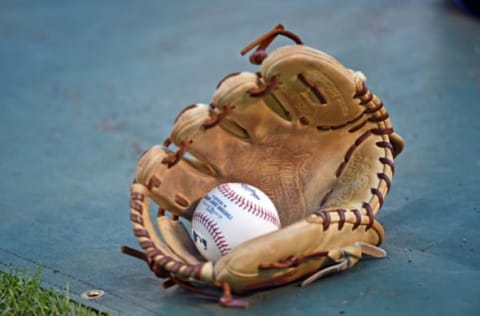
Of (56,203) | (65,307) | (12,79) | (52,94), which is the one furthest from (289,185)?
(12,79)

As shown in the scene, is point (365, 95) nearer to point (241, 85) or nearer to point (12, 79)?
point (241, 85)

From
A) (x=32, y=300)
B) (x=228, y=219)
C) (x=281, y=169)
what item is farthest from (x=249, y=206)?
(x=32, y=300)

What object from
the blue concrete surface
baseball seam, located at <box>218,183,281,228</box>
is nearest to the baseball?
baseball seam, located at <box>218,183,281,228</box>

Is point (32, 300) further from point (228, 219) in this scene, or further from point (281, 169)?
point (281, 169)

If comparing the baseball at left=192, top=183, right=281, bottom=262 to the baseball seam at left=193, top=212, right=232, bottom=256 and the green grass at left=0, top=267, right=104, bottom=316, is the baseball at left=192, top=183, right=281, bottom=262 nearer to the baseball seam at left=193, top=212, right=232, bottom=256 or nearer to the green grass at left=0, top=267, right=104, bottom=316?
the baseball seam at left=193, top=212, right=232, bottom=256

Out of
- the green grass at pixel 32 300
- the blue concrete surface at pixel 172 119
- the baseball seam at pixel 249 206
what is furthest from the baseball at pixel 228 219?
the green grass at pixel 32 300

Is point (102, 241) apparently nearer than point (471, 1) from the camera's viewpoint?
Yes
